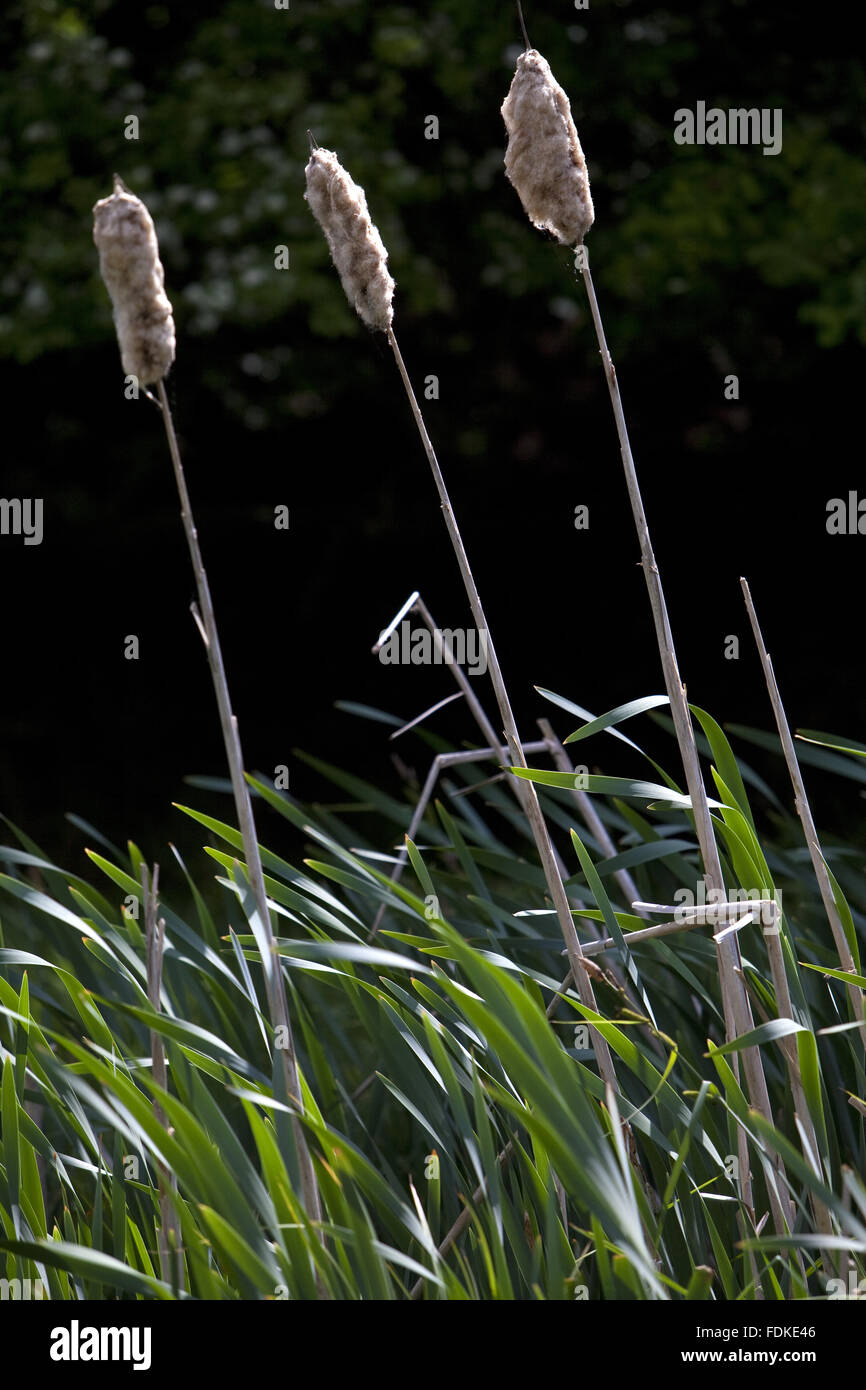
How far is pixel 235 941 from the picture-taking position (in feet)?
3.71

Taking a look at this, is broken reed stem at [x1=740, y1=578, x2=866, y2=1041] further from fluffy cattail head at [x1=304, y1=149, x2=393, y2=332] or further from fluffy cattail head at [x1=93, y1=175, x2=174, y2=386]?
fluffy cattail head at [x1=93, y1=175, x2=174, y2=386]

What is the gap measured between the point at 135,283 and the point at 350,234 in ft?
0.68

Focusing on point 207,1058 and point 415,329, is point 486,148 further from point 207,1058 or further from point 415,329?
point 207,1058

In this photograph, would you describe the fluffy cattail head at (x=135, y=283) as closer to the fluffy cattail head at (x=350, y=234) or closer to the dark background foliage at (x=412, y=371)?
the fluffy cattail head at (x=350, y=234)

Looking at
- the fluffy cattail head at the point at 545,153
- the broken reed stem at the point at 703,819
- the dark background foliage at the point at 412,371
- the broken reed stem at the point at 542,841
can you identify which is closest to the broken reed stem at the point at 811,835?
the broken reed stem at the point at 703,819

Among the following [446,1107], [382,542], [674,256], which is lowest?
[446,1107]

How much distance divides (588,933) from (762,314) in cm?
610

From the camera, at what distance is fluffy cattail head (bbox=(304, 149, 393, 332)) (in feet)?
3.15

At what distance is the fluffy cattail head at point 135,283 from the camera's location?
2.70ft

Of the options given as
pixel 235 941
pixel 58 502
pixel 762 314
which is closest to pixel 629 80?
pixel 762 314

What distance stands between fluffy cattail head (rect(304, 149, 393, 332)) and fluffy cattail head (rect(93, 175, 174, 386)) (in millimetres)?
170

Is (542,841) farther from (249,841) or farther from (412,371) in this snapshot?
(412,371)

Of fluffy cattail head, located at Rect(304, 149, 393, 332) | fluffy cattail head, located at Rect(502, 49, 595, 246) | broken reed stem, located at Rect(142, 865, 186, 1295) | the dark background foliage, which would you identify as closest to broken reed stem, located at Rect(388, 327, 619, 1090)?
fluffy cattail head, located at Rect(304, 149, 393, 332)

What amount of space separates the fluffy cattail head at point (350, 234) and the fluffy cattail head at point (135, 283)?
0.17m
